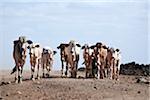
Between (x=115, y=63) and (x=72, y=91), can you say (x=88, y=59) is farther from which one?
(x=72, y=91)

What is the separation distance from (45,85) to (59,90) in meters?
1.34

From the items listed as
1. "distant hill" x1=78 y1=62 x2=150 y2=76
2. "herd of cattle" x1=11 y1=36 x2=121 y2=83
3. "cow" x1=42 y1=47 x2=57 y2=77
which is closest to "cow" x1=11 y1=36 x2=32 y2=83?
"herd of cattle" x1=11 y1=36 x2=121 y2=83

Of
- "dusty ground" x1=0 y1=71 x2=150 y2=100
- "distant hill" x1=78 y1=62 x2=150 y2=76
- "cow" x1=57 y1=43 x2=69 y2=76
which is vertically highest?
"cow" x1=57 y1=43 x2=69 y2=76

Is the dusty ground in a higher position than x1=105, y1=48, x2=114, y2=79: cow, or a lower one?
lower

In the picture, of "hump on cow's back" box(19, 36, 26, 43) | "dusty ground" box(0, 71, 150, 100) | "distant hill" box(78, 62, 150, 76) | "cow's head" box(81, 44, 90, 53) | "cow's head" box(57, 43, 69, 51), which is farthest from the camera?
"distant hill" box(78, 62, 150, 76)

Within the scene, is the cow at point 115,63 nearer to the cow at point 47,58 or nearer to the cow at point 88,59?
the cow at point 88,59

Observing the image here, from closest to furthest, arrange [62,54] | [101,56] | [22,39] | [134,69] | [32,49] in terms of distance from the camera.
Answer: [22,39] < [32,49] < [101,56] < [62,54] < [134,69]

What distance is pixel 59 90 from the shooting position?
1831 cm

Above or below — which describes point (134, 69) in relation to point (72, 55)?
below

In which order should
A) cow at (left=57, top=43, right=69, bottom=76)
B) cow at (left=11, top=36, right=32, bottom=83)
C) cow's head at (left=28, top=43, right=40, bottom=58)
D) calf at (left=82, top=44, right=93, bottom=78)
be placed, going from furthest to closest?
cow at (left=57, top=43, right=69, bottom=76), calf at (left=82, top=44, right=93, bottom=78), cow's head at (left=28, top=43, right=40, bottom=58), cow at (left=11, top=36, right=32, bottom=83)

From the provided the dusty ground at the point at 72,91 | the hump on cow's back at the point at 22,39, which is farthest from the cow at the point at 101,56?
the hump on cow's back at the point at 22,39

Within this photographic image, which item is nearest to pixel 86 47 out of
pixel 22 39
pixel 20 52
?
pixel 22 39

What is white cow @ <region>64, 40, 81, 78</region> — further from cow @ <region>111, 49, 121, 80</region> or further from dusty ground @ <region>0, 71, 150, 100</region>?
dusty ground @ <region>0, 71, 150, 100</region>

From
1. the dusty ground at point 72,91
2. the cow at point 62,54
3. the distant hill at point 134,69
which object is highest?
the cow at point 62,54
